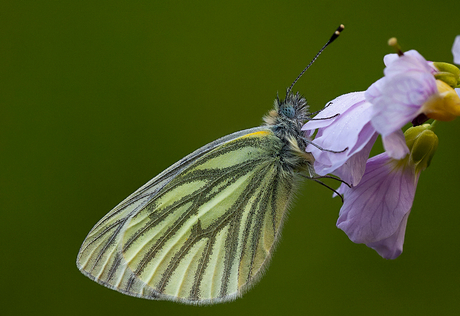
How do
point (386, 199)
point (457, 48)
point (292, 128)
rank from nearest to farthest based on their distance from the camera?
point (457, 48), point (386, 199), point (292, 128)

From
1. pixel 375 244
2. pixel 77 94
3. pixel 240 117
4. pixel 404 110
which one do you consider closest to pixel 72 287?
pixel 77 94

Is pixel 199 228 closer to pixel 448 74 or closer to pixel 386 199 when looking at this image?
pixel 386 199

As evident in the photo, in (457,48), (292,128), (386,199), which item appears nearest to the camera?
(457,48)

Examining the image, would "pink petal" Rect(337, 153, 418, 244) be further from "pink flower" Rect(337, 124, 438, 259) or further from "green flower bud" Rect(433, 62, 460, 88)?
"green flower bud" Rect(433, 62, 460, 88)

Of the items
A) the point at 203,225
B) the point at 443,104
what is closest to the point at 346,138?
the point at 443,104

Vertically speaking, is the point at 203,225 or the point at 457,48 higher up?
the point at 457,48

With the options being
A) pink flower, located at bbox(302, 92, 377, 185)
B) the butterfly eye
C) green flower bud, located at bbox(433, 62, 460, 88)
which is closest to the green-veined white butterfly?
the butterfly eye

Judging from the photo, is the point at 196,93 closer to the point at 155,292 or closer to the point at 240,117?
the point at 240,117
